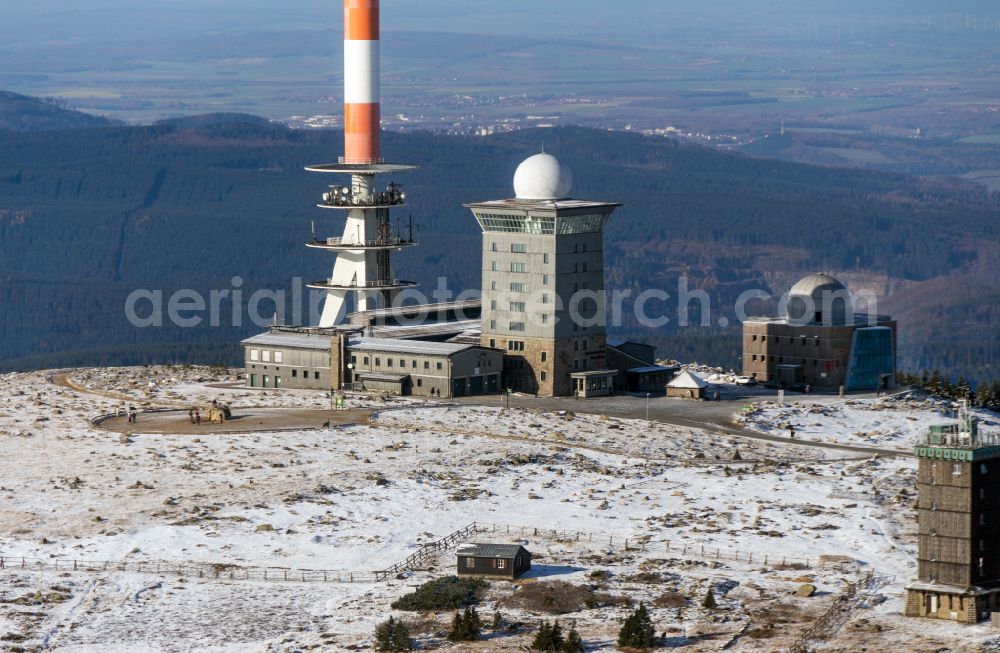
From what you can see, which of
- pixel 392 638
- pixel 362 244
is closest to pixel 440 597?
pixel 392 638

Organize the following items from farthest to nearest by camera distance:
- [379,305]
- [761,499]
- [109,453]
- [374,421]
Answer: [379,305], [374,421], [109,453], [761,499]

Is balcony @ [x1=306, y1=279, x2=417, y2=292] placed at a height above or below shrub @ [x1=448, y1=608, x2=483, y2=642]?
above

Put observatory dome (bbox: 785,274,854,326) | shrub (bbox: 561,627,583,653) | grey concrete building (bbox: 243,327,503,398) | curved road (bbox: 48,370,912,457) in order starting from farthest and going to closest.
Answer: observatory dome (bbox: 785,274,854,326) < grey concrete building (bbox: 243,327,503,398) < curved road (bbox: 48,370,912,457) < shrub (bbox: 561,627,583,653)

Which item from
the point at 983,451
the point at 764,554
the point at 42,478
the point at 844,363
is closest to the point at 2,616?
the point at 42,478

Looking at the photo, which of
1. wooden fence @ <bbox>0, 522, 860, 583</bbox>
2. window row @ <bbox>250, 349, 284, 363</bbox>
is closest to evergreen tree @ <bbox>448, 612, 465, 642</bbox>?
wooden fence @ <bbox>0, 522, 860, 583</bbox>

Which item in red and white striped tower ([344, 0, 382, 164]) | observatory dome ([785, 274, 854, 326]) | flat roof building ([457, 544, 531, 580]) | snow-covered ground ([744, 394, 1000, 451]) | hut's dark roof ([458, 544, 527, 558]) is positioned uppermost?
red and white striped tower ([344, 0, 382, 164])

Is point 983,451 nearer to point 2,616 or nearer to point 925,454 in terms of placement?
point 925,454

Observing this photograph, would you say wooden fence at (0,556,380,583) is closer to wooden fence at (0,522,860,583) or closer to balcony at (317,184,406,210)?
wooden fence at (0,522,860,583)

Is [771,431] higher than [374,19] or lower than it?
lower
